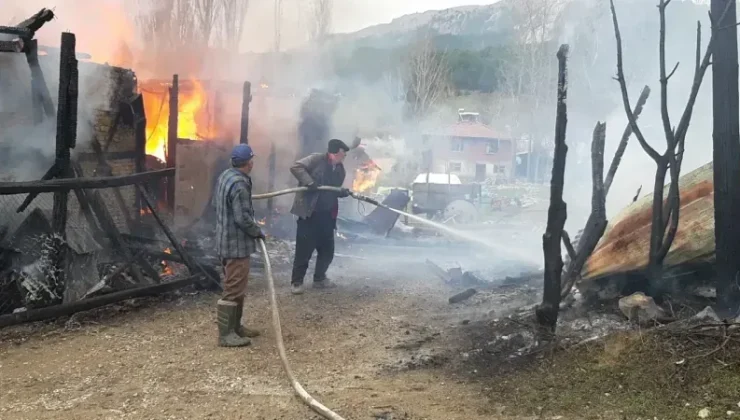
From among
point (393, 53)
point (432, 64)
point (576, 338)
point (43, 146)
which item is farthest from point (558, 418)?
point (393, 53)

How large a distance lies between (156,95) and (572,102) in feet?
73.3

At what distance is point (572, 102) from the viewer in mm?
28734

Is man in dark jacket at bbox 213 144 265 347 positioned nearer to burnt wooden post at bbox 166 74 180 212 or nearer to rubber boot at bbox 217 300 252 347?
rubber boot at bbox 217 300 252 347

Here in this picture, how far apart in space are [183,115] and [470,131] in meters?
33.1

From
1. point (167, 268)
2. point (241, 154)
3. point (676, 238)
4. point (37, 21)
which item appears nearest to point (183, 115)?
point (167, 268)

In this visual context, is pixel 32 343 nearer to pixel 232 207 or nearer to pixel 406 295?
Result: pixel 232 207

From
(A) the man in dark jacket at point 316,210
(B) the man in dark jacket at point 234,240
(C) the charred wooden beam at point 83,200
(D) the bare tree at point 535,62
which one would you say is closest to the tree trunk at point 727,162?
(B) the man in dark jacket at point 234,240

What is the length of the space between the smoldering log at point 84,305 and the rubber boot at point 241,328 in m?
1.58

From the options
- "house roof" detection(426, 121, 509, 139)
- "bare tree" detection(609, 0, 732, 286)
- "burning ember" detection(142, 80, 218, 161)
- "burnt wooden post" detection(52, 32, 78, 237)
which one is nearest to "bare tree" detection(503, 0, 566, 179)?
"house roof" detection(426, 121, 509, 139)

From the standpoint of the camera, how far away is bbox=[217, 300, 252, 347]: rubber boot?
5.32 meters

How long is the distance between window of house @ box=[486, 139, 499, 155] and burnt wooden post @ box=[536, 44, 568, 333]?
40990 millimetres

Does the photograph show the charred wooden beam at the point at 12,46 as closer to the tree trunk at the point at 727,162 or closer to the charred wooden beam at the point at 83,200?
the charred wooden beam at the point at 83,200

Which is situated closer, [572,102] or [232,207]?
[232,207]

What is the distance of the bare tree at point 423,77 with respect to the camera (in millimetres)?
37031
